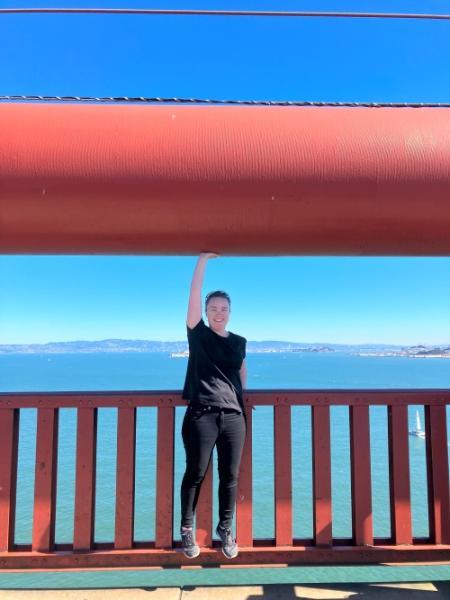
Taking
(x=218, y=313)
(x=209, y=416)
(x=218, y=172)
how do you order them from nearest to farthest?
(x=218, y=172) → (x=209, y=416) → (x=218, y=313)

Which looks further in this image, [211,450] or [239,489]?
[239,489]

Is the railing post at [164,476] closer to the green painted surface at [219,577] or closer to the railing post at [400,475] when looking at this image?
the green painted surface at [219,577]

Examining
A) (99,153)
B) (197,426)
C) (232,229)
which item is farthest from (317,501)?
(99,153)

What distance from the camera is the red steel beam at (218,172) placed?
1772mm

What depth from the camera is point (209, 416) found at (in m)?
2.01

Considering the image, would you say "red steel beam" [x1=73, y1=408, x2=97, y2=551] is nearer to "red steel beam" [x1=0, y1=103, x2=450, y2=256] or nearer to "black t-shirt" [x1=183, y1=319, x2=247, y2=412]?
"black t-shirt" [x1=183, y1=319, x2=247, y2=412]

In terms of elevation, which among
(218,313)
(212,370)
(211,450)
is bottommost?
(211,450)

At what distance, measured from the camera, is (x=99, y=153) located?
69.6 inches

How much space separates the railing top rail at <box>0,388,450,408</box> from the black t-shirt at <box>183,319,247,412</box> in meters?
Answer: 0.15

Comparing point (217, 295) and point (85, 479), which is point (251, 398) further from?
point (85, 479)

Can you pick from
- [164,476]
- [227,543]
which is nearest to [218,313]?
[164,476]

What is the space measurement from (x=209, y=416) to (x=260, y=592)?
84 centimetres

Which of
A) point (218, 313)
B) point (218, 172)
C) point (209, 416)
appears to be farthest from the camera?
point (218, 313)

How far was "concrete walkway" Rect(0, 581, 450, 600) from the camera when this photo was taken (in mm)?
1975
